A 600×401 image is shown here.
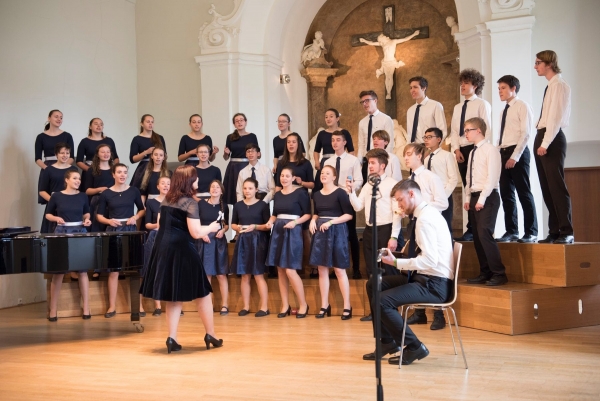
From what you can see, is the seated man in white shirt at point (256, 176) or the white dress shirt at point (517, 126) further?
the seated man in white shirt at point (256, 176)

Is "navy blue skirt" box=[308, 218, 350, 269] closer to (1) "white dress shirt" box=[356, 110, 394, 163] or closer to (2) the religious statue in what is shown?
(1) "white dress shirt" box=[356, 110, 394, 163]

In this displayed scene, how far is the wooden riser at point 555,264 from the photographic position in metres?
6.02

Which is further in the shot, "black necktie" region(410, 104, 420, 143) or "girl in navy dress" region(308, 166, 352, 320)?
"black necktie" region(410, 104, 420, 143)

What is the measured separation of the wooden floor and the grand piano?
683 millimetres

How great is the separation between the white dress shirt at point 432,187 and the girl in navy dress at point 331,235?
974 mm

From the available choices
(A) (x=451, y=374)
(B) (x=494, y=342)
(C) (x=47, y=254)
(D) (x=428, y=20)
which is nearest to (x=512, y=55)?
(D) (x=428, y=20)

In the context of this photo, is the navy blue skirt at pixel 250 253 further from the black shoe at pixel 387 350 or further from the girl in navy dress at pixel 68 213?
the black shoe at pixel 387 350

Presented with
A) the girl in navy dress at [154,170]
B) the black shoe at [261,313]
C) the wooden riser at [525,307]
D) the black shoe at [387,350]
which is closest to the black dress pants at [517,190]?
the wooden riser at [525,307]

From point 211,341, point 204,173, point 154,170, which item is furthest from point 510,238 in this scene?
point 154,170

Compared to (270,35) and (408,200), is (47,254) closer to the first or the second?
(408,200)

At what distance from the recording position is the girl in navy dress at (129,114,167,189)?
841 centimetres

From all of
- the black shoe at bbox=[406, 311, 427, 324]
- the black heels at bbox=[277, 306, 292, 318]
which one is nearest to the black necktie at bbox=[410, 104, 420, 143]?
the black shoe at bbox=[406, 311, 427, 324]

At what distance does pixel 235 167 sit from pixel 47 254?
3.00 m

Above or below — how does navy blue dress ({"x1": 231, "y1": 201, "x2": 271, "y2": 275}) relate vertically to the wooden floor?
above
